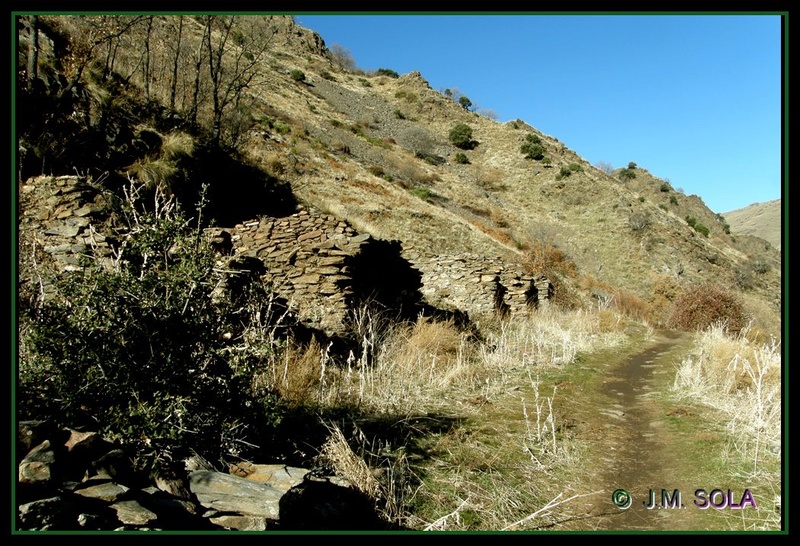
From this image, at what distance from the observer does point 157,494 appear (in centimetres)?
267

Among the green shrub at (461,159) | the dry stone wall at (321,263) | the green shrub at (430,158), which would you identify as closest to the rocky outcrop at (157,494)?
the dry stone wall at (321,263)

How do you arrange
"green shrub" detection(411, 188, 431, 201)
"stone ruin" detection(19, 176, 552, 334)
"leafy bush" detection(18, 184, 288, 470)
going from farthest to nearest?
"green shrub" detection(411, 188, 431, 201) < "stone ruin" detection(19, 176, 552, 334) < "leafy bush" detection(18, 184, 288, 470)

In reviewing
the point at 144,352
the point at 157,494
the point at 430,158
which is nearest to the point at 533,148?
the point at 430,158

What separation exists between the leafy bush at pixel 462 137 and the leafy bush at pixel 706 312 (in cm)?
3203

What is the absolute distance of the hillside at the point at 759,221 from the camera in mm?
78406

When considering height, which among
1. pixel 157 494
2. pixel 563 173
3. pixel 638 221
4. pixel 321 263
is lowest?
pixel 157 494

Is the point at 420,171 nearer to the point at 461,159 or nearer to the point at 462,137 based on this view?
the point at 461,159

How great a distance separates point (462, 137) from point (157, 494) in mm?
50582

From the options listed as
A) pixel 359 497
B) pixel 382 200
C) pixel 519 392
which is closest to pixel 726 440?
pixel 519 392

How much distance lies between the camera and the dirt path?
3389 millimetres

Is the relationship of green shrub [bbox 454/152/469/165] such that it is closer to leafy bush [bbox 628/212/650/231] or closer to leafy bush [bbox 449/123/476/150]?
leafy bush [bbox 449/123/476/150]

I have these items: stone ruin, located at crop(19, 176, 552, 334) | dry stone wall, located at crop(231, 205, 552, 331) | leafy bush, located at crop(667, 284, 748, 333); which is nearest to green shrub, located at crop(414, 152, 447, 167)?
leafy bush, located at crop(667, 284, 748, 333)

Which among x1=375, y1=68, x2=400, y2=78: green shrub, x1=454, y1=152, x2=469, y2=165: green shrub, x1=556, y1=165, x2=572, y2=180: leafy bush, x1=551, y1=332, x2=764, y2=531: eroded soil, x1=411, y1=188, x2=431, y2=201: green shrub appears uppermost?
x1=375, y1=68, x2=400, y2=78: green shrub

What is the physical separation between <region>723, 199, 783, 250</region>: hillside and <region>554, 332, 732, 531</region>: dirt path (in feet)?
256
